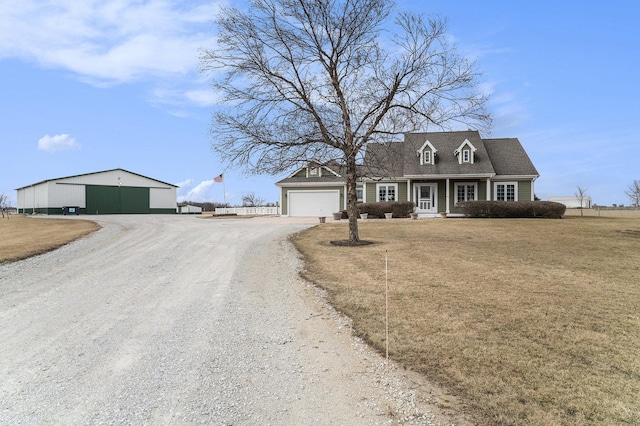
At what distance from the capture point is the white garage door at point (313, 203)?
3488 cm

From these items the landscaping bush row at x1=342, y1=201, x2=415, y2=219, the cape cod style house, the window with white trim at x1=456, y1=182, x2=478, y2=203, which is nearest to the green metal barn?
the cape cod style house

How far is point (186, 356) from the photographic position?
17.3 feet

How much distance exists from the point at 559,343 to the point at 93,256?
13529mm

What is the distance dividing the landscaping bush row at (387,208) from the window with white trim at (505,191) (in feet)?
22.5

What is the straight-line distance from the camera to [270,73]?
51.7 ft

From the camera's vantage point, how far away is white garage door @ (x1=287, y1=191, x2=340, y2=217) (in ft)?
114

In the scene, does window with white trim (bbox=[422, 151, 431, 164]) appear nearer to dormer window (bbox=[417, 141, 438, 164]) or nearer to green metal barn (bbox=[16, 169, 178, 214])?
dormer window (bbox=[417, 141, 438, 164])

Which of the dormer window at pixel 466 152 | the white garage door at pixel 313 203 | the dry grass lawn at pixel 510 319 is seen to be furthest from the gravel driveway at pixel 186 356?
the dormer window at pixel 466 152

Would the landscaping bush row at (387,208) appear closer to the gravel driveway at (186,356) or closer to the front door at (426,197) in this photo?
the front door at (426,197)

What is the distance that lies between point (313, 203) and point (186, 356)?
30233 millimetres

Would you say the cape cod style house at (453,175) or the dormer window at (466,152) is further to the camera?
the dormer window at (466,152)

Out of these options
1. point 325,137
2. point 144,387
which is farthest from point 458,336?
point 325,137

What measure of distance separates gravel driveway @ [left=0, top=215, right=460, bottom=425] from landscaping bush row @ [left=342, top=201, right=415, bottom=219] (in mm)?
20049

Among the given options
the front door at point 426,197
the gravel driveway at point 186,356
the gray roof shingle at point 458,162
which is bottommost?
the gravel driveway at point 186,356
